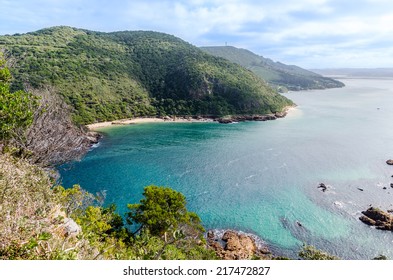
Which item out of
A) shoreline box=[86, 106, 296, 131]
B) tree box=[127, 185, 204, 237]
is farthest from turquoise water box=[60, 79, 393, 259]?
shoreline box=[86, 106, 296, 131]

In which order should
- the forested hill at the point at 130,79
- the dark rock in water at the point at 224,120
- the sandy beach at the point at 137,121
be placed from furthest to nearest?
the dark rock in water at the point at 224,120, the forested hill at the point at 130,79, the sandy beach at the point at 137,121

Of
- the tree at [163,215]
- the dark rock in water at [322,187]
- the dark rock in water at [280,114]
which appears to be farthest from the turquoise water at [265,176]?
the dark rock in water at [280,114]

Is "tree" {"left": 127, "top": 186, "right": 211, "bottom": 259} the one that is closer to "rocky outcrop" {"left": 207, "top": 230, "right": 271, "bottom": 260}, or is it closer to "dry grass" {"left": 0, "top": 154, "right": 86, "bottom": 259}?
"rocky outcrop" {"left": 207, "top": 230, "right": 271, "bottom": 260}

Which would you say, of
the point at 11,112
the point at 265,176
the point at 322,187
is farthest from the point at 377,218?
the point at 11,112

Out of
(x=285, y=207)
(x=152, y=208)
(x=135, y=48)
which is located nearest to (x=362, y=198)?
(x=285, y=207)

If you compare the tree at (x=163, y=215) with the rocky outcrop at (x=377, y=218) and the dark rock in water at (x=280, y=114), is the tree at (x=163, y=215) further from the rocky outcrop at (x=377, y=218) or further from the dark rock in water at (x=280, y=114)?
the dark rock in water at (x=280, y=114)

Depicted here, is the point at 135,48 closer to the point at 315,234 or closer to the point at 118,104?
the point at 118,104
